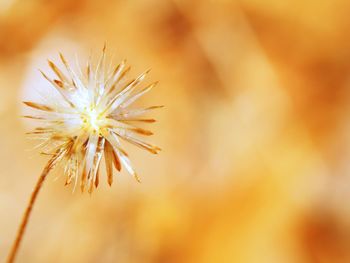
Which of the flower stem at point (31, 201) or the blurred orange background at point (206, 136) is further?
the blurred orange background at point (206, 136)

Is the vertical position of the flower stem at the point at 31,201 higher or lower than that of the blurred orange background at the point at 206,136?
lower

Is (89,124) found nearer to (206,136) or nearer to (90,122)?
(90,122)

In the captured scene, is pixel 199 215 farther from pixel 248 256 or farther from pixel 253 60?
pixel 253 60

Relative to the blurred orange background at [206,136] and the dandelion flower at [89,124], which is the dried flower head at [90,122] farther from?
the blurred orange background at [206,136]

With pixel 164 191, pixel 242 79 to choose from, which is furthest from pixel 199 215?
pixel 242 79

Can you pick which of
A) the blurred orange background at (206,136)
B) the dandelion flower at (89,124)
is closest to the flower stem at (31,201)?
the dandelion flower at (89,124)

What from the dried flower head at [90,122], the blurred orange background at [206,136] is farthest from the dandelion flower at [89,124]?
the blurred orange background at [206,136]

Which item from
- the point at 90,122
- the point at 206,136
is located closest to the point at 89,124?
the point at 90,122
